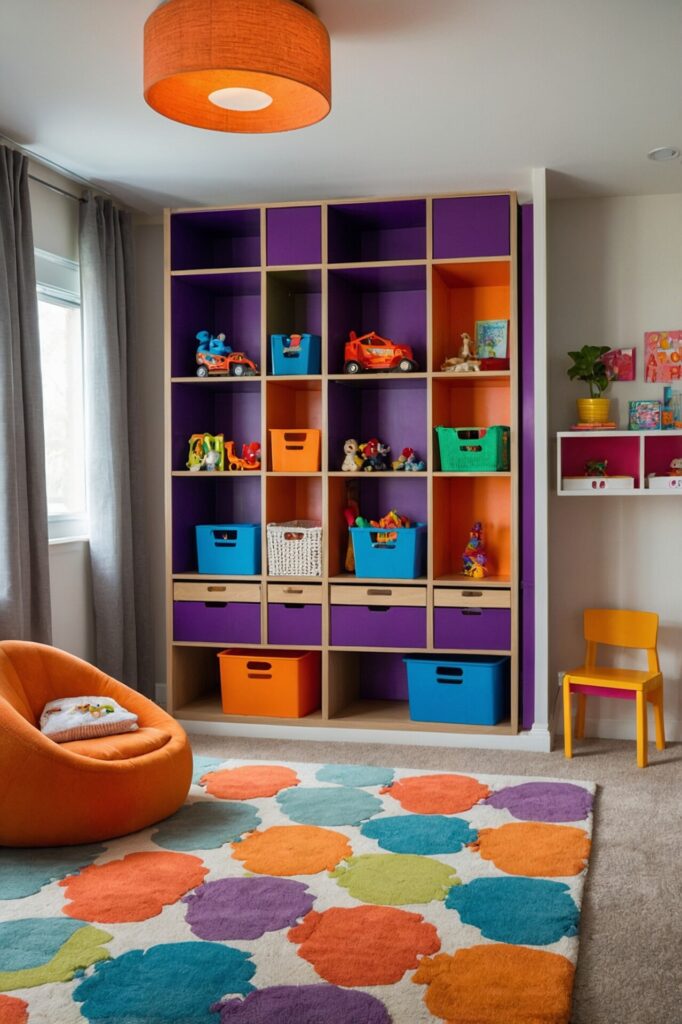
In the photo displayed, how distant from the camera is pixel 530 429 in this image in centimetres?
457

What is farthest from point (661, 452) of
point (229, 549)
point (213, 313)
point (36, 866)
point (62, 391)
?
point (36, 866)

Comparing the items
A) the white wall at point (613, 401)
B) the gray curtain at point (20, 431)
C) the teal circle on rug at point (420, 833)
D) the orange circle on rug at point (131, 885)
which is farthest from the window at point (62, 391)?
the white wall at point (613, 401)

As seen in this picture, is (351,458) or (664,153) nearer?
(664,153)

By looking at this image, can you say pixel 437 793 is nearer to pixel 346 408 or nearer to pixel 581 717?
pixel 581 717

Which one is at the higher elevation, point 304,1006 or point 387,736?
point 304,1006

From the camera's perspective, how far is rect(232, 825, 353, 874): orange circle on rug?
10.3ft

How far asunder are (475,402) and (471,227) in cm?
87

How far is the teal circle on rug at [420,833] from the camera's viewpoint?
3.29m

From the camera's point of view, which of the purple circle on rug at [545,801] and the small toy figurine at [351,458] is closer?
the purple circle on rug at [545,801]

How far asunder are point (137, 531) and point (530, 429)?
2.00 m

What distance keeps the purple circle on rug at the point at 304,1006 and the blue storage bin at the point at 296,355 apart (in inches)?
118

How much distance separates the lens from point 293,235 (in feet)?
15.6

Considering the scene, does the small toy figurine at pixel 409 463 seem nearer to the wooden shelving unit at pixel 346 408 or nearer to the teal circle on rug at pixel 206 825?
the wooden shelving unit at pixel 346 408

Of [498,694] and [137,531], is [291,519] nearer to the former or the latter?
[137,531]
